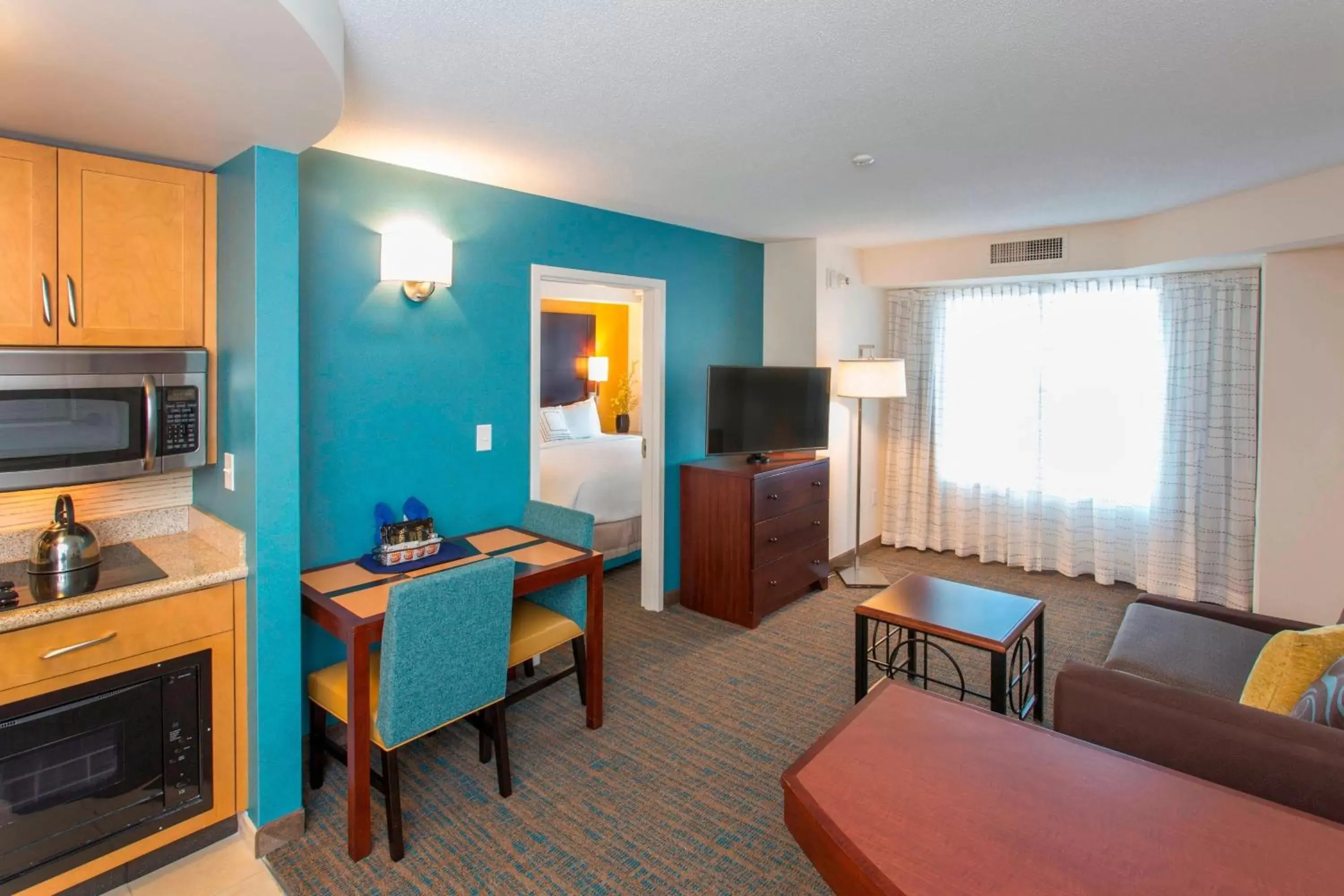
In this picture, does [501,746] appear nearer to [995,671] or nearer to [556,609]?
[556,609]

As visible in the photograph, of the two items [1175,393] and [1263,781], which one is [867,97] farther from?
[1175,393]

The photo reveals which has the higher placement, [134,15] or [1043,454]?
[134,15]

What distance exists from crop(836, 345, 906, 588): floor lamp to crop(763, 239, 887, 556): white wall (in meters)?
0.14

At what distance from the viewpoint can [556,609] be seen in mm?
3016

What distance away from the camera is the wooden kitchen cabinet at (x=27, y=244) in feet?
6.31

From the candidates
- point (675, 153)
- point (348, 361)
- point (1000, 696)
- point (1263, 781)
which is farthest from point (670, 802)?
point (675, 153)

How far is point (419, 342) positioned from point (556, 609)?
4.27 ft

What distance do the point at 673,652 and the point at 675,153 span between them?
245 cm

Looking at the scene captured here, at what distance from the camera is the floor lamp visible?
459 centimetres

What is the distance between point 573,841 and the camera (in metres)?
2.24

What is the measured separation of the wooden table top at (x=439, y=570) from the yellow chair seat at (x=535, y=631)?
0.81 ft

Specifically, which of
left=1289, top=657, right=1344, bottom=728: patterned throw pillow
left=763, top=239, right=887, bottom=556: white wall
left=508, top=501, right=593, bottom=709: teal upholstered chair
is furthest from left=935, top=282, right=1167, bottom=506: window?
left=508, top=501, right=593, bottom=709: teal upholstered chair

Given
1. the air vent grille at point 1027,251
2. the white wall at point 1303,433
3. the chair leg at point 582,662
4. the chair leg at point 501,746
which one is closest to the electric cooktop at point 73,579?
the chair leg at point 501,746

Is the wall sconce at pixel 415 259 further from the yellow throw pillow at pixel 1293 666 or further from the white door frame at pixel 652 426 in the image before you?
the yellow throw pillow at pixel 1293 666
